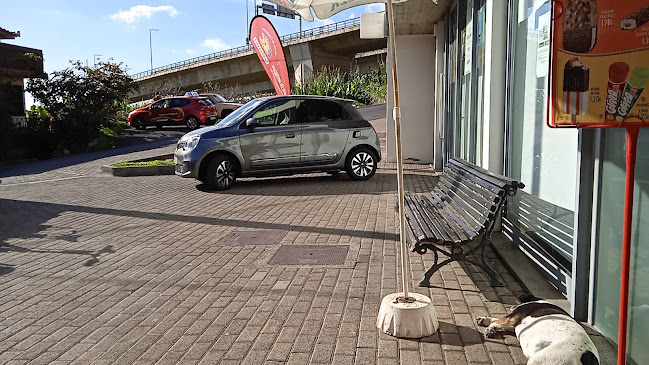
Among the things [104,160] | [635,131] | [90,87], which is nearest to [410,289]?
[635,131]

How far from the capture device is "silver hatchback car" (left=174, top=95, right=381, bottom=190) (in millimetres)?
10961

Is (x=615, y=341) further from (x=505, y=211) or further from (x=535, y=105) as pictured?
(x=505, y=211)

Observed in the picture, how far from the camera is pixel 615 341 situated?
3350mm

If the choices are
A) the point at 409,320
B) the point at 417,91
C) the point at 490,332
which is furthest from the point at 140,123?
the point at 490,332

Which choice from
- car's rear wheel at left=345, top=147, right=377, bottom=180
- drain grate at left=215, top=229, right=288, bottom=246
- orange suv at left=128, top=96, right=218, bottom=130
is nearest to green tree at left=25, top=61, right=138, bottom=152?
orange suv at left=128, top=96, right=218, bottom=130

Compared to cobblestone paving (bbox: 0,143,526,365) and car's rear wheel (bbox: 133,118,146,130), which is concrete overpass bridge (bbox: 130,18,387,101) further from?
cobblestone paving (bbox: 0,143,526,365)

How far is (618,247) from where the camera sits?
10.8 feet

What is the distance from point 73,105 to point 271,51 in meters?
→ 9.30

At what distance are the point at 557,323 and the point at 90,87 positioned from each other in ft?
77.3

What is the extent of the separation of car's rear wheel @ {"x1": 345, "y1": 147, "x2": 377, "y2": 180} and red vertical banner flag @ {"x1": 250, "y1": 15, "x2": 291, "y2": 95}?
681 centimetres

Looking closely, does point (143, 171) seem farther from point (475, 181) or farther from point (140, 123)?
point (140, 123)

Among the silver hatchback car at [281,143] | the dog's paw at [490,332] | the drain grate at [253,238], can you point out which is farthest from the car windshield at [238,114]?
the dog's paw at [490,332]

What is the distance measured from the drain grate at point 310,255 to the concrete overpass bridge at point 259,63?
37188mm

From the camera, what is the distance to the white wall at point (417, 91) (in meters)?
14.7
